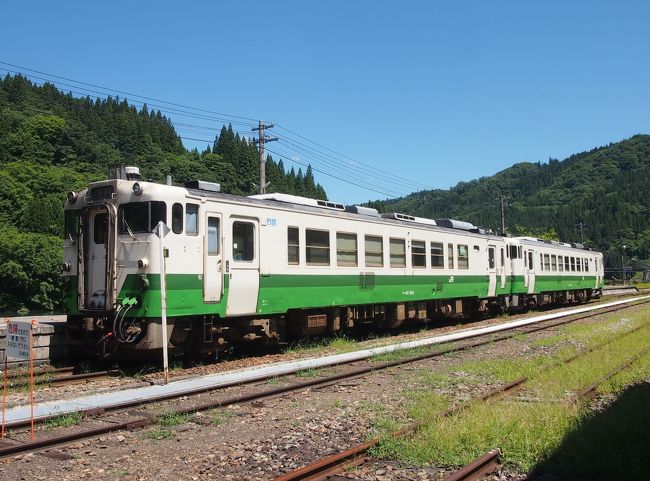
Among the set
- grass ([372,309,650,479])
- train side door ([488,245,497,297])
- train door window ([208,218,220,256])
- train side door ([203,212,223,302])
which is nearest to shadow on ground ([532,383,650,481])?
grass ([372,309,650,479])

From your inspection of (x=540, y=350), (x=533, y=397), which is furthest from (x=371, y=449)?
(x=540, y=350)

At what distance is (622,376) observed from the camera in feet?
33.2

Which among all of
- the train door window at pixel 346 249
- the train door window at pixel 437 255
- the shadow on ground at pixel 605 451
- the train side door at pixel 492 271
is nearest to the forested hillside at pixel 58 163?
the train side door at pixel 492 271

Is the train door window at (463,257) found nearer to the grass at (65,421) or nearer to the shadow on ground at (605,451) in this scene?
the shadow on ground at (605,451)

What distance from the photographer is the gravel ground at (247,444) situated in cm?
575

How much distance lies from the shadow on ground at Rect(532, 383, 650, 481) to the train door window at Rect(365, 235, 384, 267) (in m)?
9.90

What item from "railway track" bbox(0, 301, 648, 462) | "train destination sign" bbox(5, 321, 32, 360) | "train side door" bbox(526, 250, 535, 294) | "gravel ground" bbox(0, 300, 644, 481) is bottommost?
A: "gravel ground" bbox(0, 300, 644, 481)

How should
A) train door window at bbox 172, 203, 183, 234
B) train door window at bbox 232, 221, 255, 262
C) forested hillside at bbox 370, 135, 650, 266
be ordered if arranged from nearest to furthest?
1. train door window at bbox 172, 203, 183, 234
2. train door window at bbox 232, 221, 255, 262
3. forested hillside at bbox 370, 135, 650, 266

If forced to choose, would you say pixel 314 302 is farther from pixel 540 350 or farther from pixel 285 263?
pixel 540 350

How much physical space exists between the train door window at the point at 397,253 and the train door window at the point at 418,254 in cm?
55

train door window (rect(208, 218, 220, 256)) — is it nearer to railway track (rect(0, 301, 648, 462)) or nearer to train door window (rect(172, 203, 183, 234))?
train door window (rect(172, 203, 183, 234))

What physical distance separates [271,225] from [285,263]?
0.96 metres

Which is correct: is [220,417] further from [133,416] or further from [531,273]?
[531,273]

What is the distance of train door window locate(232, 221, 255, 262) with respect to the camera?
12609mm
